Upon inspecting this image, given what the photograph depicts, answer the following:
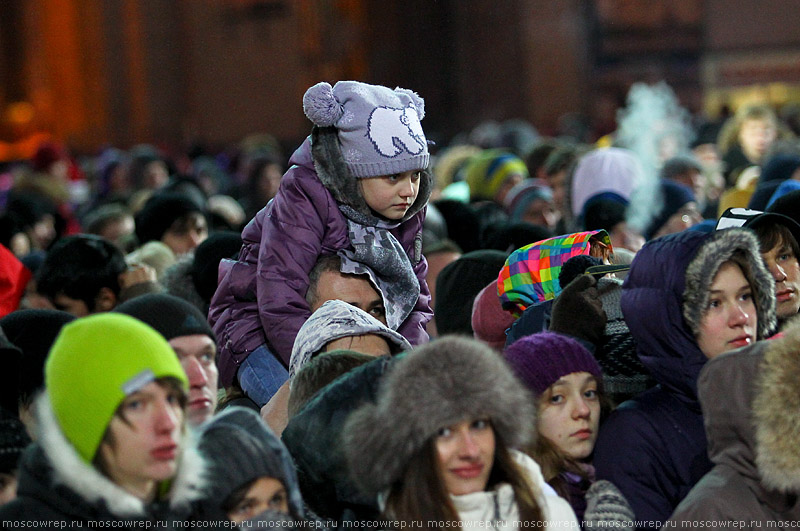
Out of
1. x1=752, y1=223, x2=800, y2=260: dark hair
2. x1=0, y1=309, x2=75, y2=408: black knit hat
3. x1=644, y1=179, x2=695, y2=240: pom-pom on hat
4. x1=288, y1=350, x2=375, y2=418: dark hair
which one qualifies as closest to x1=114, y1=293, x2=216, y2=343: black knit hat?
x1=288, y1=350, x2=375, y2=418: dark hair

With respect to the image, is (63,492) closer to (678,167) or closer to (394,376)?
(394,376)

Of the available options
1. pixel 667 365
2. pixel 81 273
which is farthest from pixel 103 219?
pixel 667 365

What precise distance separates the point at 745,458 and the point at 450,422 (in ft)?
2.82

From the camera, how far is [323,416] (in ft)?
13.3

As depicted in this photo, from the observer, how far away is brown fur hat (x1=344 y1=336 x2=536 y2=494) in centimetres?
370

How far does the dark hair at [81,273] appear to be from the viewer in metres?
6.93

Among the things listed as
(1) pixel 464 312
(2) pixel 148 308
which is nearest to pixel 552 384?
(2) pixel 148 308

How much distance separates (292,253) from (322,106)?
22.0 inches

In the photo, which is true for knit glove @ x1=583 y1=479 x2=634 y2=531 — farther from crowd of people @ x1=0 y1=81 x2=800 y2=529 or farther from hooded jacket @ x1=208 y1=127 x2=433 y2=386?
hooded jacket @ x1=208 y1=127 x2=433 y2=386

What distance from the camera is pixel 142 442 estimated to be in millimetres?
3398

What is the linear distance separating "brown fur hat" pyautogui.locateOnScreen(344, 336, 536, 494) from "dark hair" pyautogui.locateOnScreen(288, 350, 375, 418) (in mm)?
466

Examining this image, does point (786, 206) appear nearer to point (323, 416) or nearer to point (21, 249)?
point (323, 416)

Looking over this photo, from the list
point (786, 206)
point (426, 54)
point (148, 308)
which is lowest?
point (426, 54)

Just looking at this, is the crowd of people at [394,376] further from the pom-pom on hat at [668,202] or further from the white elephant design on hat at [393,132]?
the pom-pom on hat at [668,202]
